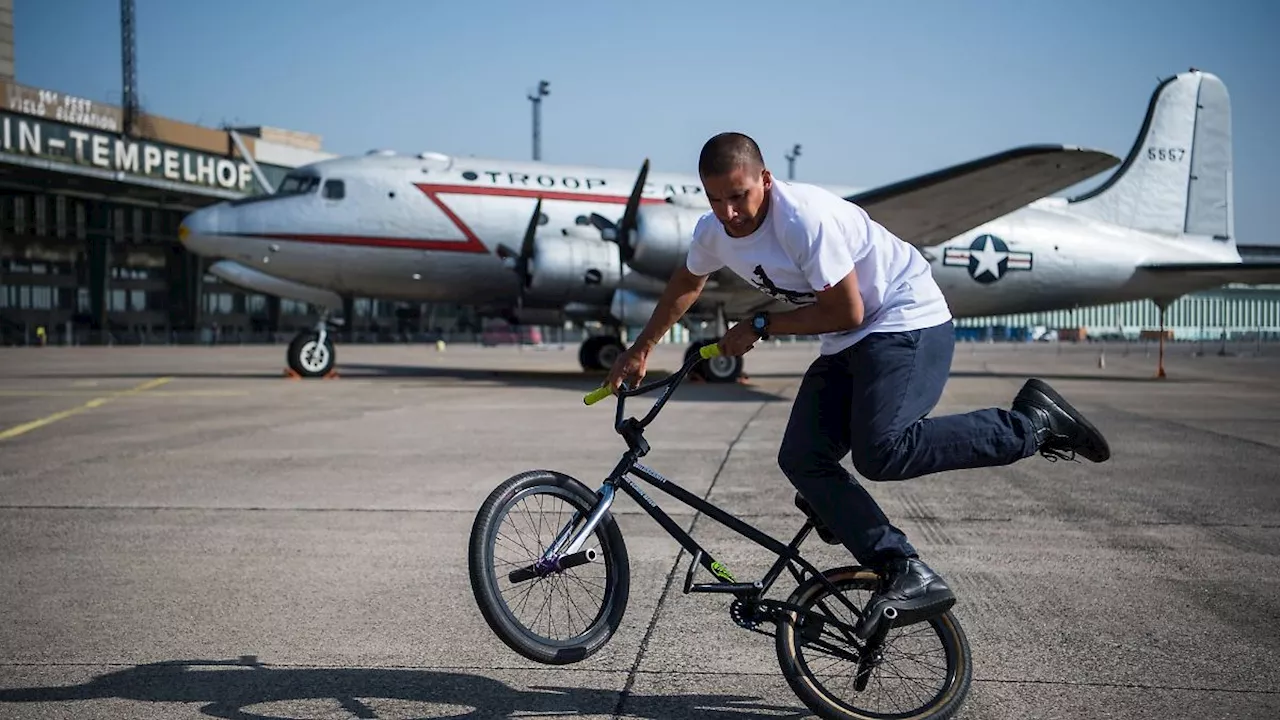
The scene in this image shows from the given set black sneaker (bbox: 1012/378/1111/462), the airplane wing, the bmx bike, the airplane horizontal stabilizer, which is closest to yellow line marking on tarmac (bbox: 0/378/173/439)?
the bmx bike

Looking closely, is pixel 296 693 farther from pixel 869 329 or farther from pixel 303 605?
pixel 869 329

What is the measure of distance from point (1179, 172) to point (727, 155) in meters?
26.5

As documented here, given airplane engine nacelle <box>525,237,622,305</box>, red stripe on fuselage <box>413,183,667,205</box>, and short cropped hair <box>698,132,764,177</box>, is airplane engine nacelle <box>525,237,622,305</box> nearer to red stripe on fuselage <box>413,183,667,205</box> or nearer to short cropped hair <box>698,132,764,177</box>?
red stripe on fuselage <box>413,183,667,205</box>

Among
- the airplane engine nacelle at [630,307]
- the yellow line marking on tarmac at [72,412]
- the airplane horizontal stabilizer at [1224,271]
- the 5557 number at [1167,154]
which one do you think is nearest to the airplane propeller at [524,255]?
the airplane engine nacelle at [630,307]

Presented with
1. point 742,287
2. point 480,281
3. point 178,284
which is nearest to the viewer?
point 742,287

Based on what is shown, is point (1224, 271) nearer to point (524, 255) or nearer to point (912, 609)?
point (524, 255)

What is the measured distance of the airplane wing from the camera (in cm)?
1791

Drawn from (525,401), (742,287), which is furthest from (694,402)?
(742,287)

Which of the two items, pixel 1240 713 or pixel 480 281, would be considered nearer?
pixel 1240 713

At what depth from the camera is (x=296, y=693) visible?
3.82 metres

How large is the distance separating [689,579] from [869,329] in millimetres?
1025

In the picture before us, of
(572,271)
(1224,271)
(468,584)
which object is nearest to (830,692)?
(468,584)

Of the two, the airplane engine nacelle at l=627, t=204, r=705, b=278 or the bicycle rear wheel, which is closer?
the bicycle rear wheel

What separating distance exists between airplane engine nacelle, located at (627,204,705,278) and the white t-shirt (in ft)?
52.3
